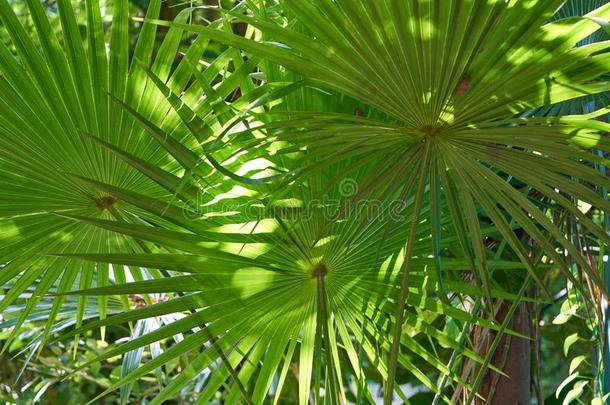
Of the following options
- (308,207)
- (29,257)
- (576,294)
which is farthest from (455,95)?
(576,294)

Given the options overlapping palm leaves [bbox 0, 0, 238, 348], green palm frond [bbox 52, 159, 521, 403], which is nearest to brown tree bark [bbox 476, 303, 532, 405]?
green palm frond [bbox 52, 159, 521, 403]

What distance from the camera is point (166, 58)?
103cm

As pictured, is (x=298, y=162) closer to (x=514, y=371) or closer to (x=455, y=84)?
(x=455, y=84)

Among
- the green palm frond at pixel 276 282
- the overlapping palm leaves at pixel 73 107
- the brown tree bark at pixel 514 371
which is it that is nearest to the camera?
the green palm frond at pixel 276 282

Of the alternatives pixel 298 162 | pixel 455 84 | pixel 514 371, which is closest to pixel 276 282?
pixel 298 162

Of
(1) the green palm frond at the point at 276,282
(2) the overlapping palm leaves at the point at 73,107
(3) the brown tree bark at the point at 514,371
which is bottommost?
(3) the brown tree bark at the point at 514,371

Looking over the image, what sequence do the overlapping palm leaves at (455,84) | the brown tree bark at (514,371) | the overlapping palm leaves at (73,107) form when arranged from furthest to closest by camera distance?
the brown tree bark at (514,371) → the overlapping palm leaves at (73,107) → the overlapping palm leaves at (455,84)

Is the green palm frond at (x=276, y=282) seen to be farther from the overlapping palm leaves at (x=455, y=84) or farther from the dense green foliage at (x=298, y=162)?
the overlapping palm leaves at (x=455, y=84)

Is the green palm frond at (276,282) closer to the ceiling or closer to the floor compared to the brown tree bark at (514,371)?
closer to the ceiling

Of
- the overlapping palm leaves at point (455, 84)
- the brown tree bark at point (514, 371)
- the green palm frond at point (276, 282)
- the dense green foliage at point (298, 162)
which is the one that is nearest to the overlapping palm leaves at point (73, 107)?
the dense green foliage at point (298, 162)

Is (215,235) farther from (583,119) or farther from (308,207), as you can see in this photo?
(583,119)

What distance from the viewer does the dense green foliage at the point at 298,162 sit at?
2.52 feet

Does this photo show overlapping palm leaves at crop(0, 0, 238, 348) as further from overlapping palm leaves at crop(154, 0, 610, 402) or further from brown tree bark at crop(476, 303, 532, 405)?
brown tree bark at crop(476, 303, 532, 405)

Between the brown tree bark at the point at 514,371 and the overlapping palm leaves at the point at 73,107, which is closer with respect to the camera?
the overlapping palm leaves at the point at 73,107
